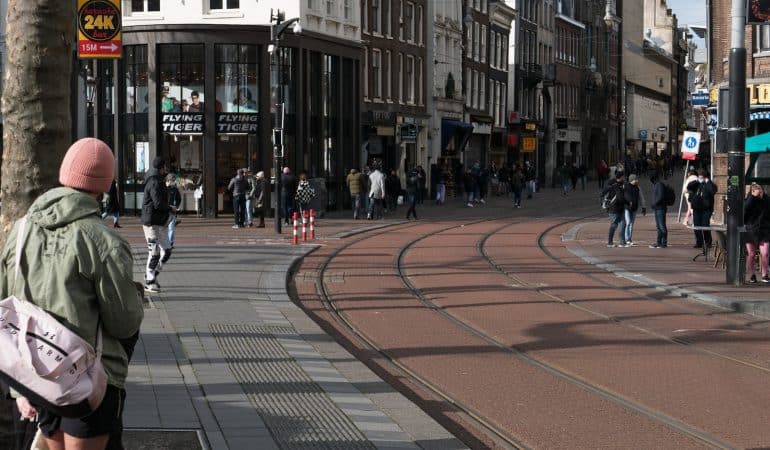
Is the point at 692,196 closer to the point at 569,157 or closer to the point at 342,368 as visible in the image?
the point at 342,368

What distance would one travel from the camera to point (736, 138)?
64.0 ft

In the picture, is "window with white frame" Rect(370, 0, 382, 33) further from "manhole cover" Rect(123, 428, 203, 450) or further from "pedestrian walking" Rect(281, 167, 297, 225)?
"manhole cover" Rect(123, 428, 203, 450)

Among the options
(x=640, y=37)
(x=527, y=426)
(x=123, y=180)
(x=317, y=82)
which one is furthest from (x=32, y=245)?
(x=640, y=37)

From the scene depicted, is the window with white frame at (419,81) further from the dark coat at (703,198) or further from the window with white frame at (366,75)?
the dark coat at (703,198)

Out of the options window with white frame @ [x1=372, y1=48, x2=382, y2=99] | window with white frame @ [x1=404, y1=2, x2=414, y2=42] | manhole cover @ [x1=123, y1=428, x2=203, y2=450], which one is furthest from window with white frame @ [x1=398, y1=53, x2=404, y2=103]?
manhole cover @ [x1=123, y1=428, x2=203, y2=450]

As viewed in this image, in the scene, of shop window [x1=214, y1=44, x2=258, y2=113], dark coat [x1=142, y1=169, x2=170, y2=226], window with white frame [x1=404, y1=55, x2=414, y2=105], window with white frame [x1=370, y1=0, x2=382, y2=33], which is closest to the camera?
dark coat [x1=142, y1=169, x2=170, y2=226]

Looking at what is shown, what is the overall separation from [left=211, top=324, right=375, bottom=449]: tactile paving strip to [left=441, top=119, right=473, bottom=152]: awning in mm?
49102

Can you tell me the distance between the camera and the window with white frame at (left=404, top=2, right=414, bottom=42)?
184ft

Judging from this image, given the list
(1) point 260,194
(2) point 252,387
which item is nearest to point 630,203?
(1) point 260,194

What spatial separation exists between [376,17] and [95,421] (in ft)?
159

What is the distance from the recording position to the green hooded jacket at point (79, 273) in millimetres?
4852

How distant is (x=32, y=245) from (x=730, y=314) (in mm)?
13319

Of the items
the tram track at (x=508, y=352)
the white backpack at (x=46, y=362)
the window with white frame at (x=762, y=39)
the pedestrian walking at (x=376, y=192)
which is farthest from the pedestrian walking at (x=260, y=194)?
the white backpack at (x=46, y=362)

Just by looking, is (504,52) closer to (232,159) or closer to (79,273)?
(232,159)
